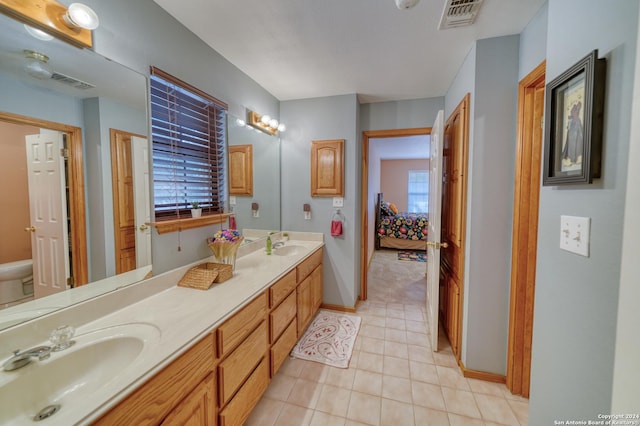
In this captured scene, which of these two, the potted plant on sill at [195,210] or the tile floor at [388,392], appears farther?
the potted plant on sill at [195,210]

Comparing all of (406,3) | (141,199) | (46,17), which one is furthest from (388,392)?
(46,17)

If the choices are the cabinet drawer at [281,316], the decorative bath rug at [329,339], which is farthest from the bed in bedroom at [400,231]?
the cabinet drawer at [281,316]

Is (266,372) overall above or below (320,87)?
below

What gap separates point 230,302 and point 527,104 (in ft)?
6.94

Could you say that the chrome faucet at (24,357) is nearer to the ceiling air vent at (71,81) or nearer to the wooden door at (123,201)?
the wooden door at (123,201)

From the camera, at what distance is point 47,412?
73 cm

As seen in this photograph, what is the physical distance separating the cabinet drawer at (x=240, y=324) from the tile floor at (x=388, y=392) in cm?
62

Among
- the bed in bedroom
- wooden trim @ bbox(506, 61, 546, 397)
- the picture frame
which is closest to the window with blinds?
the picture frame

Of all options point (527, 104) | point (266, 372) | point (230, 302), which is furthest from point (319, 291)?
point (527, 104)

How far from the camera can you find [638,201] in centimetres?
58

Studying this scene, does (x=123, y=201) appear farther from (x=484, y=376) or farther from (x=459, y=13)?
(x=484, y=376)

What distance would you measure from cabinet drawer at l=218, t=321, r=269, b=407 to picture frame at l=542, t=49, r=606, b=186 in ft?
5.00

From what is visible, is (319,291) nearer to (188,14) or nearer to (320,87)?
(320,87)

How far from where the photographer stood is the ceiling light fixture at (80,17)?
0.97 meters
